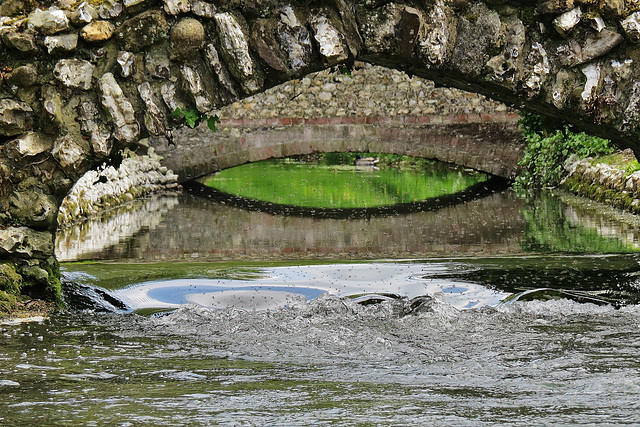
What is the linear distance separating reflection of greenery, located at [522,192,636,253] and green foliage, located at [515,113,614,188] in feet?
6.63

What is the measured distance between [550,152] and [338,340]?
10.7 metres

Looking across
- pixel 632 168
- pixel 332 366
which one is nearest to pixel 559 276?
pixel 332 366

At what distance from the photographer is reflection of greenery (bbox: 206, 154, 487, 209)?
13.9m

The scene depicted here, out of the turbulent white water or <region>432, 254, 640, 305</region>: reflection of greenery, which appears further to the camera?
<region>432, 254, 640, 305</region>: reflection of greenery

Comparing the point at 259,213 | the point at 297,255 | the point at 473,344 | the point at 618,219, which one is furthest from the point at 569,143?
the point at 473,344

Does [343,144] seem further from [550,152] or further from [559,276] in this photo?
[559,276]

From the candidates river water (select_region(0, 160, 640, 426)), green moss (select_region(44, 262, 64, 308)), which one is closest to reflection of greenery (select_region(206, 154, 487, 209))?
river water (select_region(0, 160, 640, 426))

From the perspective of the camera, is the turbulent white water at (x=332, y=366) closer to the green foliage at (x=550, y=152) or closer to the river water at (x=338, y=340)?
the river water at (x=338, y=340)

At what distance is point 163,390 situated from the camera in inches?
137

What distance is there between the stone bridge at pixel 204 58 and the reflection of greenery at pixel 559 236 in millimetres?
3004

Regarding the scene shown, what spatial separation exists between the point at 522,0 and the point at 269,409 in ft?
10.1

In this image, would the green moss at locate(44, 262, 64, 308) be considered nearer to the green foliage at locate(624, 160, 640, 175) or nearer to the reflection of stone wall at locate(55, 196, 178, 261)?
the reflection of stone wall at locate(55, 196, 178, 261)

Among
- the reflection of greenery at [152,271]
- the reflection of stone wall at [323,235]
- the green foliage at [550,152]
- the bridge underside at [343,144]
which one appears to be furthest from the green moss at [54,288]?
the bridge underside at [343,144]

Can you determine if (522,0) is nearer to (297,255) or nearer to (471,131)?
(297,255)
